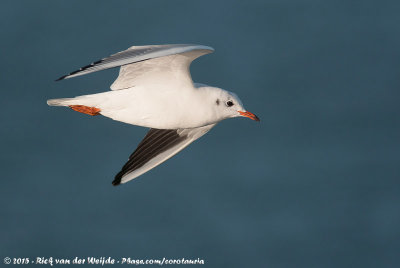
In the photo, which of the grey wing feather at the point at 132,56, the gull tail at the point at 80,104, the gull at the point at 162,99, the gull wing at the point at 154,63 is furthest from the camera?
the gull tail at the point at 80,104

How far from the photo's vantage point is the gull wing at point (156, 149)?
955 centimetres

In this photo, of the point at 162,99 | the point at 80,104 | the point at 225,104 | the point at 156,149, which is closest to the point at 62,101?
the point at 80,104

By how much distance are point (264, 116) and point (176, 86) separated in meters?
11.9

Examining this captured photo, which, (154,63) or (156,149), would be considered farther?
(156,149)

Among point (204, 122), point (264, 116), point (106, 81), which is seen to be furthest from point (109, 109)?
point (264, 116)

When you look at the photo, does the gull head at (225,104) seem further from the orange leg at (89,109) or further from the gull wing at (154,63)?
the orange leg at (89,109)

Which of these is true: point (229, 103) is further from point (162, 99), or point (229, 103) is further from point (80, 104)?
point (80, 104)

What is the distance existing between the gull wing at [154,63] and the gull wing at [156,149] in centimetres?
122

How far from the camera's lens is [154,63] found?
27.4 ft

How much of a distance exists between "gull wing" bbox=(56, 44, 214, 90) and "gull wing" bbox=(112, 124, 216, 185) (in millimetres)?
1218

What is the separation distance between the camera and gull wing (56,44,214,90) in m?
7.55

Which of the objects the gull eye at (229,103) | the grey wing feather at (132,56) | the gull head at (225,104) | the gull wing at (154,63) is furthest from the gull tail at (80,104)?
the gull eye at (229,103)

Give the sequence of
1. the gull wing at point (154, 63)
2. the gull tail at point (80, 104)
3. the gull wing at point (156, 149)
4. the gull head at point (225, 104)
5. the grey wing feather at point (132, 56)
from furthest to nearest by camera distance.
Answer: the gull wing at point (156, 149)
the gull tail at point (80, 104)
the gull head at point (225, 104)
the gull wing at point (154, 63)
the grey wing feather at point (132, 56)

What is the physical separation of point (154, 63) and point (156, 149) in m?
1.57
